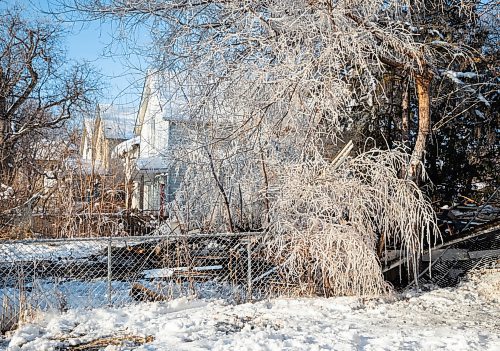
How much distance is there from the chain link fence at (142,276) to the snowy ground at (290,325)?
0.43 meters

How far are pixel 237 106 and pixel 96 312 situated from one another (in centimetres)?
370

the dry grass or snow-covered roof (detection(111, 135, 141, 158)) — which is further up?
snow-covered roof (detection(111, 135, 141, 158))

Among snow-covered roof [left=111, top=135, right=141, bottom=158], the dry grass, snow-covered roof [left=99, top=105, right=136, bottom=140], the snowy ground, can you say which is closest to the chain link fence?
the snowy ground

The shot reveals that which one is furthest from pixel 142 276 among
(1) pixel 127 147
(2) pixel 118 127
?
(2) pixel 118 127

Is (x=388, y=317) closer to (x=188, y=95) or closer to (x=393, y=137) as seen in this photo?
(x=188, y=95)

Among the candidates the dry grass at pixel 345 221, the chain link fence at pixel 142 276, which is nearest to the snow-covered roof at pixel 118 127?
the chain link fence at pixel 142 276

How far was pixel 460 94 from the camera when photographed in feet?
29.6

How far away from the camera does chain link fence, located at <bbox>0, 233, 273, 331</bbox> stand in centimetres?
571

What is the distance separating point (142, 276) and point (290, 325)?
3408 millimetres

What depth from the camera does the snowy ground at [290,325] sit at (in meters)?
4.33

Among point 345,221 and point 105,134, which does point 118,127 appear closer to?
point 105,134

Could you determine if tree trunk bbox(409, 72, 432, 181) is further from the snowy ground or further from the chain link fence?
the chain link fence

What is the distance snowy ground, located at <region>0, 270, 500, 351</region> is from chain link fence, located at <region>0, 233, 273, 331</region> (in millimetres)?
432

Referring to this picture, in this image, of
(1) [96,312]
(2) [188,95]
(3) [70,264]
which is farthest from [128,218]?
(1) [96,312]
